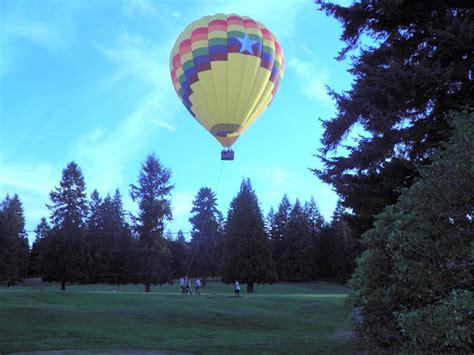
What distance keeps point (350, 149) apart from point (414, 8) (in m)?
4.09

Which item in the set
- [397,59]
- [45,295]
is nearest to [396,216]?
[397,59]

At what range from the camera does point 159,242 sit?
53.6m

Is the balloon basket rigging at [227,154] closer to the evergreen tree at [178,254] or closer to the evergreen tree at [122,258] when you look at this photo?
the evergreen tree at [122,258]

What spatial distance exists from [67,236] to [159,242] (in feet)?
41.3

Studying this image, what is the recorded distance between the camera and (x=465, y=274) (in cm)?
618

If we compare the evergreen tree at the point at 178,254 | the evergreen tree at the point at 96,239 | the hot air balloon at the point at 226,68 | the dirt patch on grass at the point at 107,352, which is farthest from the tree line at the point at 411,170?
the evergreen tree at the point at 178,254

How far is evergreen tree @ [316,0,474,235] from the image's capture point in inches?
444

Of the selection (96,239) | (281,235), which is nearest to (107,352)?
(96,239)

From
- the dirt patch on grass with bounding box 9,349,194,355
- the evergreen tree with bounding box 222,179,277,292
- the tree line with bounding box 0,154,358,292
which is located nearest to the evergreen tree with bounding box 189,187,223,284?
the tree line with bounding box 0,154,358,292

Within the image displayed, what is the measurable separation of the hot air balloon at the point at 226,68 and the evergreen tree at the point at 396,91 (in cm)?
1140

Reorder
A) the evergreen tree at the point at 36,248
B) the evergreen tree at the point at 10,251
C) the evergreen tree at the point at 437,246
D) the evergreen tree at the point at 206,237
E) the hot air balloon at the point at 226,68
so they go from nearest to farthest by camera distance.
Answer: the evergreen tree at the point at 437,246 → the hot air balloon at the point at 226,68 → the evergreen tree at the point at 10,251 → the evergreen tree at the point at 206,237 → the evergreen tree at the point at 36,248

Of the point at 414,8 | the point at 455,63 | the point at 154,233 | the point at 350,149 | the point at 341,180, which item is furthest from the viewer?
the point at 154,233

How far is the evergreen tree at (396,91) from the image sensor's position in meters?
11.3

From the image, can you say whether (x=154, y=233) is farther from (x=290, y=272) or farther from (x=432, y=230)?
(x=432, y=230)
